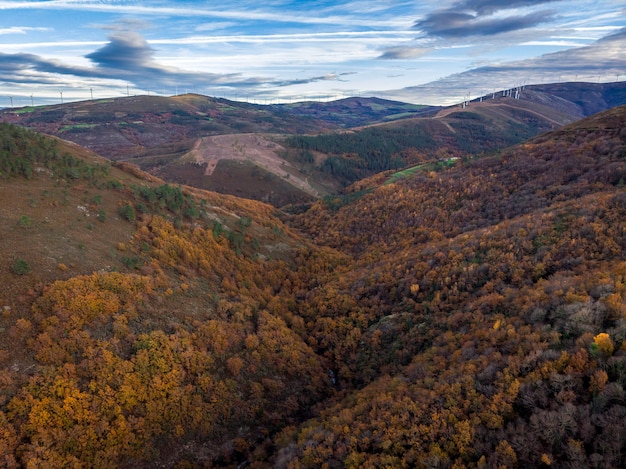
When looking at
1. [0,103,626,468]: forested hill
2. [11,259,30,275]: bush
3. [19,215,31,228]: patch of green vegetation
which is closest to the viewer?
[0,103,626,468]: forested hill

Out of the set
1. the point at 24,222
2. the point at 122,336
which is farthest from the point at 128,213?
the point at 122,336

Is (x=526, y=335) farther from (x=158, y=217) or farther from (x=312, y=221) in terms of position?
(x=312, y=221)

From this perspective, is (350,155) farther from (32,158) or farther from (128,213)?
(32,158)

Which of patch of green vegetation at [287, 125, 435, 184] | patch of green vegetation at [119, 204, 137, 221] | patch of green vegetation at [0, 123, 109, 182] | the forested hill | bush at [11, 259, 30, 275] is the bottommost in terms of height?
the forested hill

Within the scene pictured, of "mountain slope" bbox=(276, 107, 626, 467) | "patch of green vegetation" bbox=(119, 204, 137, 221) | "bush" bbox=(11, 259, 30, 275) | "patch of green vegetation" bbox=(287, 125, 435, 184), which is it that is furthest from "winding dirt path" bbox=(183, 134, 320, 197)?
"bush" bbox=(11, 259, 30, 275)

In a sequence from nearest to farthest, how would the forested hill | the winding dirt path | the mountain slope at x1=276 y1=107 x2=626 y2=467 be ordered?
the mountain slope at x1=276 y1=107 x2=626 y2=467 < the forested hill < the winding dirt path

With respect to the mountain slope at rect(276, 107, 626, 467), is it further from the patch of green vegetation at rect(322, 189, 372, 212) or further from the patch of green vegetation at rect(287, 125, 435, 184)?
the patch of green vegetation at rect(287, 125, 435, 184)

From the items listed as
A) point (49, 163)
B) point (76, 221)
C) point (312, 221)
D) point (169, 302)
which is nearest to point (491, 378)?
point (169, 302)

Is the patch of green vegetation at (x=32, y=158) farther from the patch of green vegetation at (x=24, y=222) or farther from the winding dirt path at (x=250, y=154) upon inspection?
the winding dirt path at (x=250, y=154)
